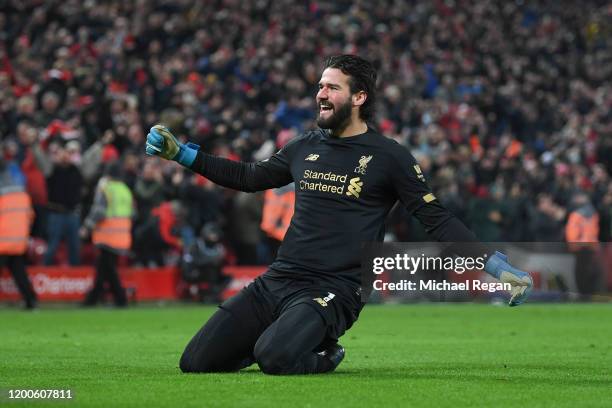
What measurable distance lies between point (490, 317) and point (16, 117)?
8.73 meters

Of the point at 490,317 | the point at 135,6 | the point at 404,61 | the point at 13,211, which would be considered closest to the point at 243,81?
the point at 135,6

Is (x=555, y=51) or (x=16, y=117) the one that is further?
(x=555, y=51)

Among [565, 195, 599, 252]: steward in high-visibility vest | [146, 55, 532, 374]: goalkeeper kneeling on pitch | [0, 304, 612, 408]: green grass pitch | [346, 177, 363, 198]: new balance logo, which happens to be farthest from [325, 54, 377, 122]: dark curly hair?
[565, 195, 599, 252]: steward in high-visibility vest

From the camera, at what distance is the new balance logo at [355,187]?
8688mm

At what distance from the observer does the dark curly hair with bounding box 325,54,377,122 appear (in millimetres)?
8719

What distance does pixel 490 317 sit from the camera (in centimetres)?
1745

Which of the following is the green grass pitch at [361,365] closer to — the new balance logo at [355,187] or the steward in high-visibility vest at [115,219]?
the new balance logo at [355,187]

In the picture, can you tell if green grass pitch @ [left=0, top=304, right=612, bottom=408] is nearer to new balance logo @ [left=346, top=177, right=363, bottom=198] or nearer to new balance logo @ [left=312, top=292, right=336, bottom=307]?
new balance logo @ [left=312, top=292, right=336, bottom=307]

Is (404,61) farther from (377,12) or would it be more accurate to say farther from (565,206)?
(565,206)

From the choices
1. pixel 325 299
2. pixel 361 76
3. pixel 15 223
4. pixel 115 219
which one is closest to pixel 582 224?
pixel 115 219

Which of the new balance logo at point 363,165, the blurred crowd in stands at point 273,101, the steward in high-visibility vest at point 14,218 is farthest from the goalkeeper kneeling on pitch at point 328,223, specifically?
the blurred crowd in stands at point 273,101

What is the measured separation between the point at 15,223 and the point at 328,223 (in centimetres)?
1076

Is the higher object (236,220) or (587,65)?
(587,65)

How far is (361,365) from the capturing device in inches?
375
